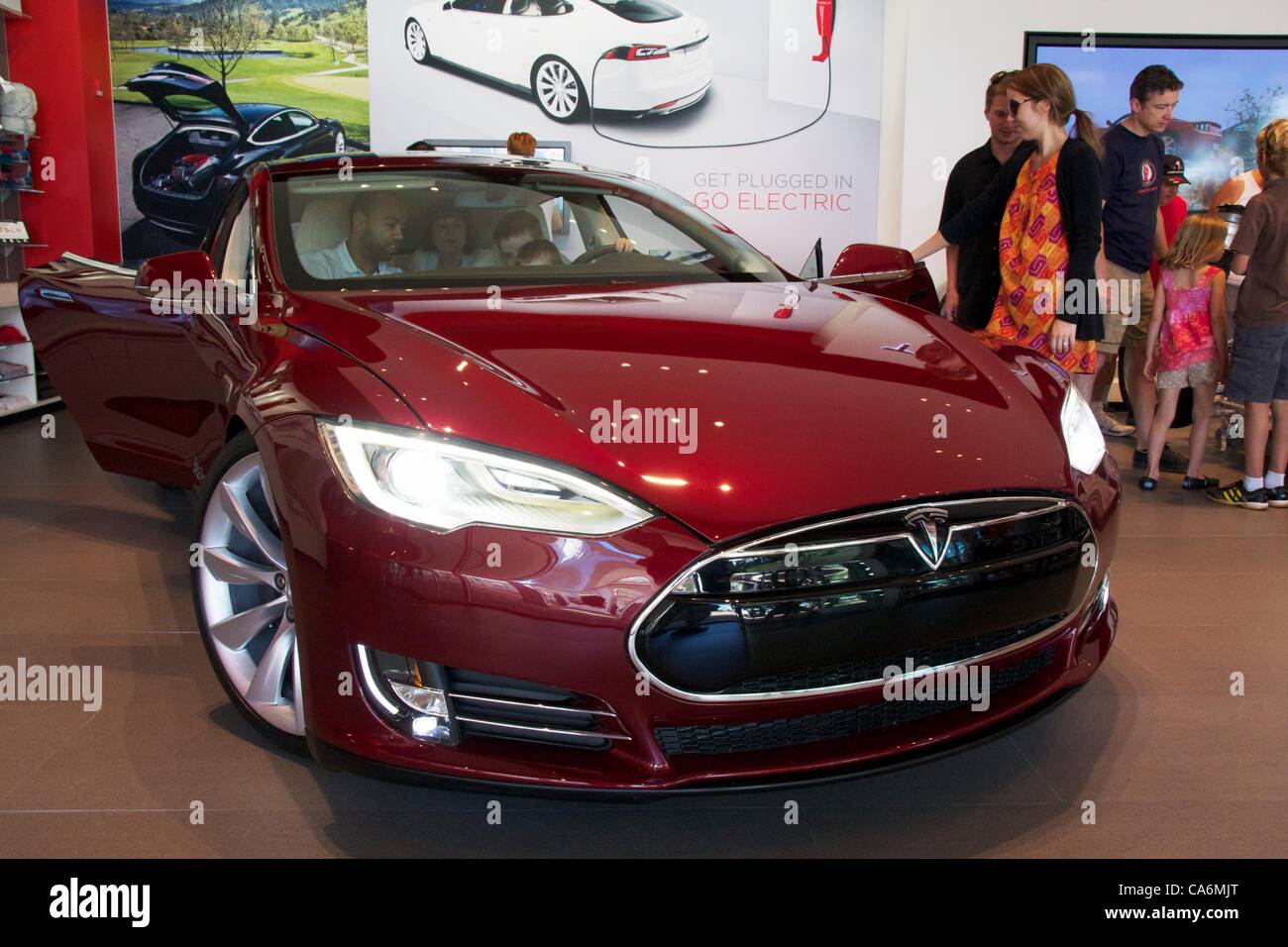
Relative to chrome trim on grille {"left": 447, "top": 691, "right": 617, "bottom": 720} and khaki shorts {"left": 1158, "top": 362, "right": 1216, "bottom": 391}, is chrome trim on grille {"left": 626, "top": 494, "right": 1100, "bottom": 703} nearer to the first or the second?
chrome trim on grille {"left": 447, "top": 691, "right": 617, "bottom": 720}

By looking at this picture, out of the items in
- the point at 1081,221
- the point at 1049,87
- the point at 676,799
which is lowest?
the point at 676,799

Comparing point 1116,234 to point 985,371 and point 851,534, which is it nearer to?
point 985,371

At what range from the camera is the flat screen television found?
7641mm

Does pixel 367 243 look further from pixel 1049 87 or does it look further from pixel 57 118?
pixel 57 118

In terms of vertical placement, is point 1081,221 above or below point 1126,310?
above

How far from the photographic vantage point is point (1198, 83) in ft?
25.5

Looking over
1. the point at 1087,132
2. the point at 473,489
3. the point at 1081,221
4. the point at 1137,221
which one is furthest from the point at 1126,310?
the point at 473,489

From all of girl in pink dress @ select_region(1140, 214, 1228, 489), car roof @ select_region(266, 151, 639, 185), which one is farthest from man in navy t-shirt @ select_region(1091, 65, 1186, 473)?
car roof @ select_region(266, 151, 639, 185)

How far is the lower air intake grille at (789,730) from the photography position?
1.52 m

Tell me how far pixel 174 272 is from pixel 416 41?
6.06m

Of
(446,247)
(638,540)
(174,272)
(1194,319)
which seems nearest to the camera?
(638,540)

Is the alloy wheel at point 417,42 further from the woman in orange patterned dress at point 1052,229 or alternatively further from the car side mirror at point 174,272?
the car side mirror at point 174,272

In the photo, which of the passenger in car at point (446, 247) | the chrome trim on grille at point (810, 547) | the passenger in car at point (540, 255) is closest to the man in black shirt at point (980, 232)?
the passenger in car at point (540, 255)

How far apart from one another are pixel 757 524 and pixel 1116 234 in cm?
403
